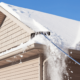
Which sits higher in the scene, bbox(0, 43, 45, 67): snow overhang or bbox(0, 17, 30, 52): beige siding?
bbox(0, 17, 30, 52): beige siding

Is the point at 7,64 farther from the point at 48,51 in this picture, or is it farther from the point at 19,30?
the point at 48,51

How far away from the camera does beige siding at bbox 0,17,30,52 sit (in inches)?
270

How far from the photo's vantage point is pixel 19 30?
23.0 feet

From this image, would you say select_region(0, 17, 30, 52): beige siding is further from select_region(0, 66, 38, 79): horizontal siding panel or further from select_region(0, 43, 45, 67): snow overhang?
select_region(0, 66, 38, 79): horizontal siding panel

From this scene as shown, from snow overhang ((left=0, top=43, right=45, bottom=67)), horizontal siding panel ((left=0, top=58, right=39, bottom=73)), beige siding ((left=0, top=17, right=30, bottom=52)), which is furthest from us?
beige siding ((left=0, top=17, right=30, bottom=52))

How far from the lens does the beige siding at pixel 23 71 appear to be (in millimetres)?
6079

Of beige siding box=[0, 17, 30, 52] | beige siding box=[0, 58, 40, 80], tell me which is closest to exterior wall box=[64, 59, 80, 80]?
beige siding box=[0, 58, 40, 80]

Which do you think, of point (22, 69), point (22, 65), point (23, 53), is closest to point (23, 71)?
point (22, 69)

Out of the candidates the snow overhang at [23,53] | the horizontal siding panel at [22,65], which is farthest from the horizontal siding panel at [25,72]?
the snow overhang at [23,53]

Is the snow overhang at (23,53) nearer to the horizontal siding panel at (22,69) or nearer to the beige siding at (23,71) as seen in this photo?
the beige siding at (23,71)

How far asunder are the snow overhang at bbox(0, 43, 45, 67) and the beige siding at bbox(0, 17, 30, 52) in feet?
1.90

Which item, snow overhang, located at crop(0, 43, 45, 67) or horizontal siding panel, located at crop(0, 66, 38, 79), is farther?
horizontal siding panel, located at crop(0, 66, 38, 79)

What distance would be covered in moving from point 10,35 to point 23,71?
1735 millimetres

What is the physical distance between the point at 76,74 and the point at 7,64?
2.97 metres
